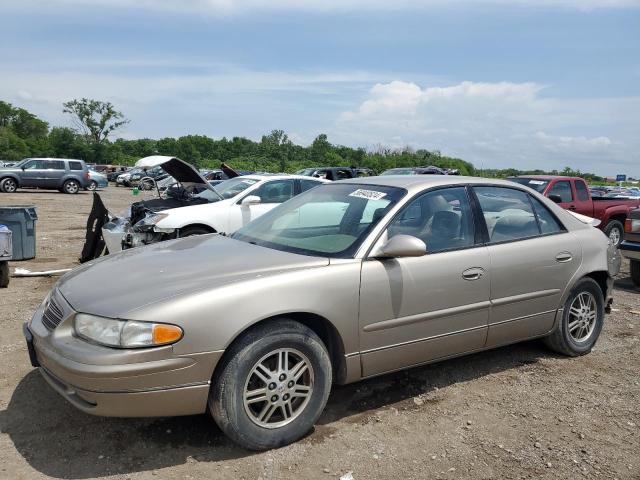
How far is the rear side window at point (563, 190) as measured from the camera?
36.7 feet

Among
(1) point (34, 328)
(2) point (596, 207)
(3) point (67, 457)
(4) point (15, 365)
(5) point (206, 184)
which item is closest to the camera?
(3) point (67, 457)

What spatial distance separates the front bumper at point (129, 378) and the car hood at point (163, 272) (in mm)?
221

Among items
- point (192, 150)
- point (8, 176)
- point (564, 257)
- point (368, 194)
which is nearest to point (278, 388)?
point (368, 194)

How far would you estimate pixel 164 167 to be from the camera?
27.4 feet

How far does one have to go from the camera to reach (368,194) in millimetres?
4086

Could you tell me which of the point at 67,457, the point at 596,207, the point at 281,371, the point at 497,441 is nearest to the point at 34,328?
the point at 67,457

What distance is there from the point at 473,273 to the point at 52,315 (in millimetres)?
2782

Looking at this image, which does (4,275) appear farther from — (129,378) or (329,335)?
(329,335)

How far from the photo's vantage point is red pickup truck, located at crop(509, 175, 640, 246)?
1113 cm

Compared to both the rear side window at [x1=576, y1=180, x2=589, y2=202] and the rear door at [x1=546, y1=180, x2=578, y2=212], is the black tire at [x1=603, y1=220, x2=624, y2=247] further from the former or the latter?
the rear door at [x1=546, y1=180, x2=578, y2=212]

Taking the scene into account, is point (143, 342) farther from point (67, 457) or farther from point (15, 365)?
point (15, 365)

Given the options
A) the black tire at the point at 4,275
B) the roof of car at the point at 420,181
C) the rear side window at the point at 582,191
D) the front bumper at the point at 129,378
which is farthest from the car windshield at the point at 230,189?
the rear side window at the point at 582,191

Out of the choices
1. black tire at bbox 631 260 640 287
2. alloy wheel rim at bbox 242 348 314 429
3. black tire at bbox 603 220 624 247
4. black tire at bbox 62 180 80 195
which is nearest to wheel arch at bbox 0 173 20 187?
black tire at bbox 62 180 80 195

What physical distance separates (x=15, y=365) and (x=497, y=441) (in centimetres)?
361
